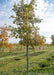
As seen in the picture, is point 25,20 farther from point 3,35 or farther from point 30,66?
point 3,35

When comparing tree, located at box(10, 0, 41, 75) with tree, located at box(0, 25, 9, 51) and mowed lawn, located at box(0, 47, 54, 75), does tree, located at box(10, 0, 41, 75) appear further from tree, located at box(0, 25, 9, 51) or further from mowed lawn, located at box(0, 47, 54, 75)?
tree, located at box(0, 25, 9, 51)

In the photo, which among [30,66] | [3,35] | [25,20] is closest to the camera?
[25,20]

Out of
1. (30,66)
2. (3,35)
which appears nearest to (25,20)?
(30,66)

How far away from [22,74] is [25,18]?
219 inches

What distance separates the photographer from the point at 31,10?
332 inches

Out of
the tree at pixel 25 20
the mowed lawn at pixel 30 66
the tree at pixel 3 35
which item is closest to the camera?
the tree at pixel 25 20

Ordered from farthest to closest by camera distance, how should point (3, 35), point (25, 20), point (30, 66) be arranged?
point (3, 35), point (30, 66), point (25, 20)

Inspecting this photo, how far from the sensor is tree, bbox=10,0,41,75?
313 inches

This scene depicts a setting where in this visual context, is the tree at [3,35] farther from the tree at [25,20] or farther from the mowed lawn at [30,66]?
the tree at [25,20]

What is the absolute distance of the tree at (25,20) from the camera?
7.94 metres

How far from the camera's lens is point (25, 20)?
827 cm

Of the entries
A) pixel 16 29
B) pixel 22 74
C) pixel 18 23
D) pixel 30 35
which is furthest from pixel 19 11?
pixel 22 74

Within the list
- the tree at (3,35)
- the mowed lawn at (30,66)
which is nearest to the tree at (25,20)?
the mowed lawn at (30,66)

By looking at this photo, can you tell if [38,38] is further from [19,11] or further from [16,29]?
[19,11]
